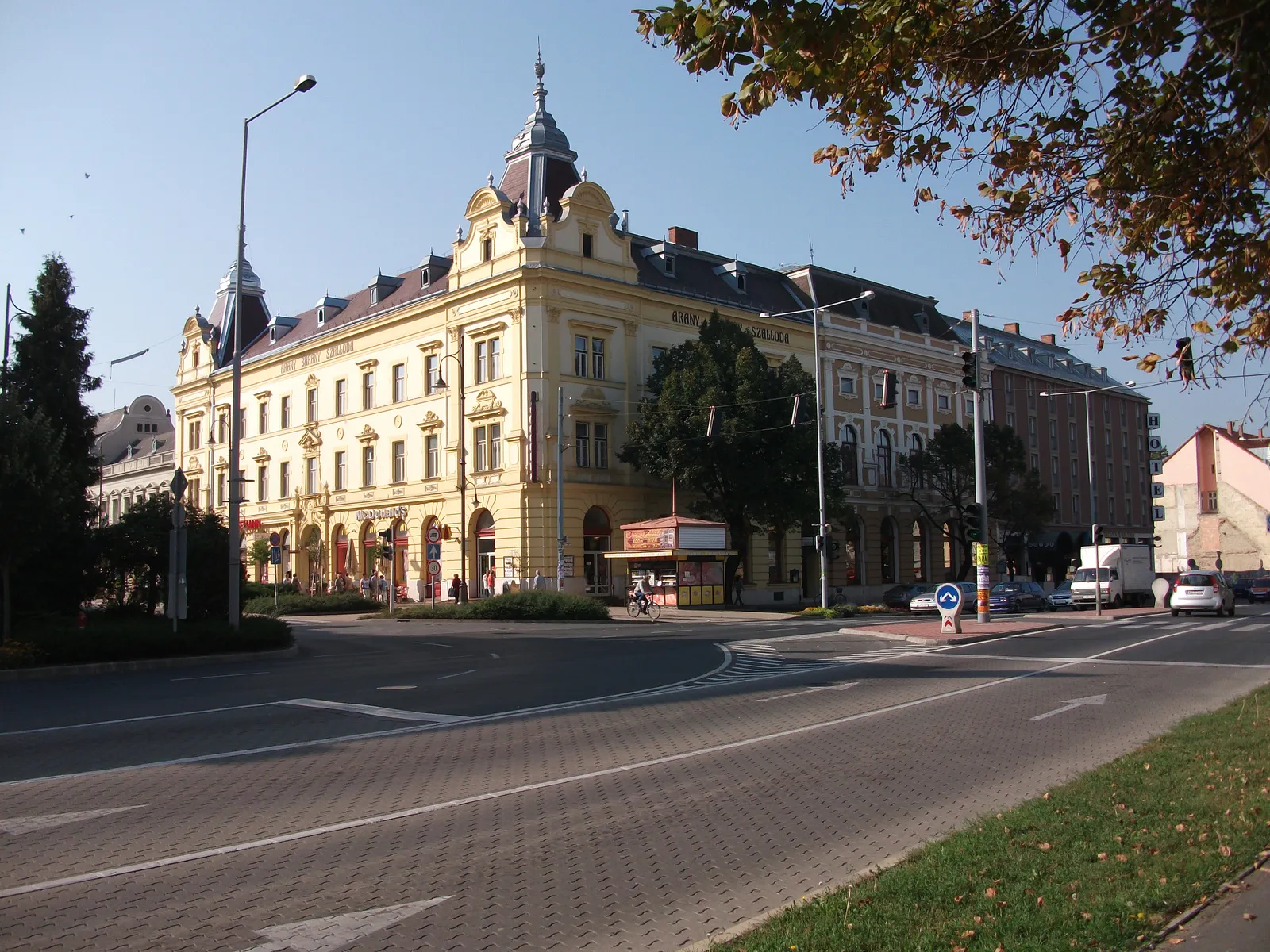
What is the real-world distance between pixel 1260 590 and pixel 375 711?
58167 mm

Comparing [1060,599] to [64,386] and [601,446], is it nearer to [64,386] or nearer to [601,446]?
[601,446]

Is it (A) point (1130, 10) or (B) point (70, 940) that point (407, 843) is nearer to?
(B) point (70, 940)

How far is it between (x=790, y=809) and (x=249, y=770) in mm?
4962

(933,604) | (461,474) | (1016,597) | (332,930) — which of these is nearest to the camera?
(332,930)

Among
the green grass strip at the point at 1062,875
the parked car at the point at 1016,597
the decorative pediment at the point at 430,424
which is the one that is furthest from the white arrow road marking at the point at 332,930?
the decorative pediment at the point at 430,424

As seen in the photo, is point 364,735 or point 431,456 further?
point 431,456

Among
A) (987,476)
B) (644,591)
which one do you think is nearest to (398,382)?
(644,591)

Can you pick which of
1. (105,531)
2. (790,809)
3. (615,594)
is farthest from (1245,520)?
(790,809)

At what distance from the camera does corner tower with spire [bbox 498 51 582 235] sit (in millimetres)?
50781

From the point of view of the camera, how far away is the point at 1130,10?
250 inches

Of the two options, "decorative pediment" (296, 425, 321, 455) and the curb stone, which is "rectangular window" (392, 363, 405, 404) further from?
the curb stone

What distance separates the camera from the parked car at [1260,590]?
57.8m

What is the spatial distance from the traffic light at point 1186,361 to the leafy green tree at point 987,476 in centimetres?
5059

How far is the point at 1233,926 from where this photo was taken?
16.5 feet
